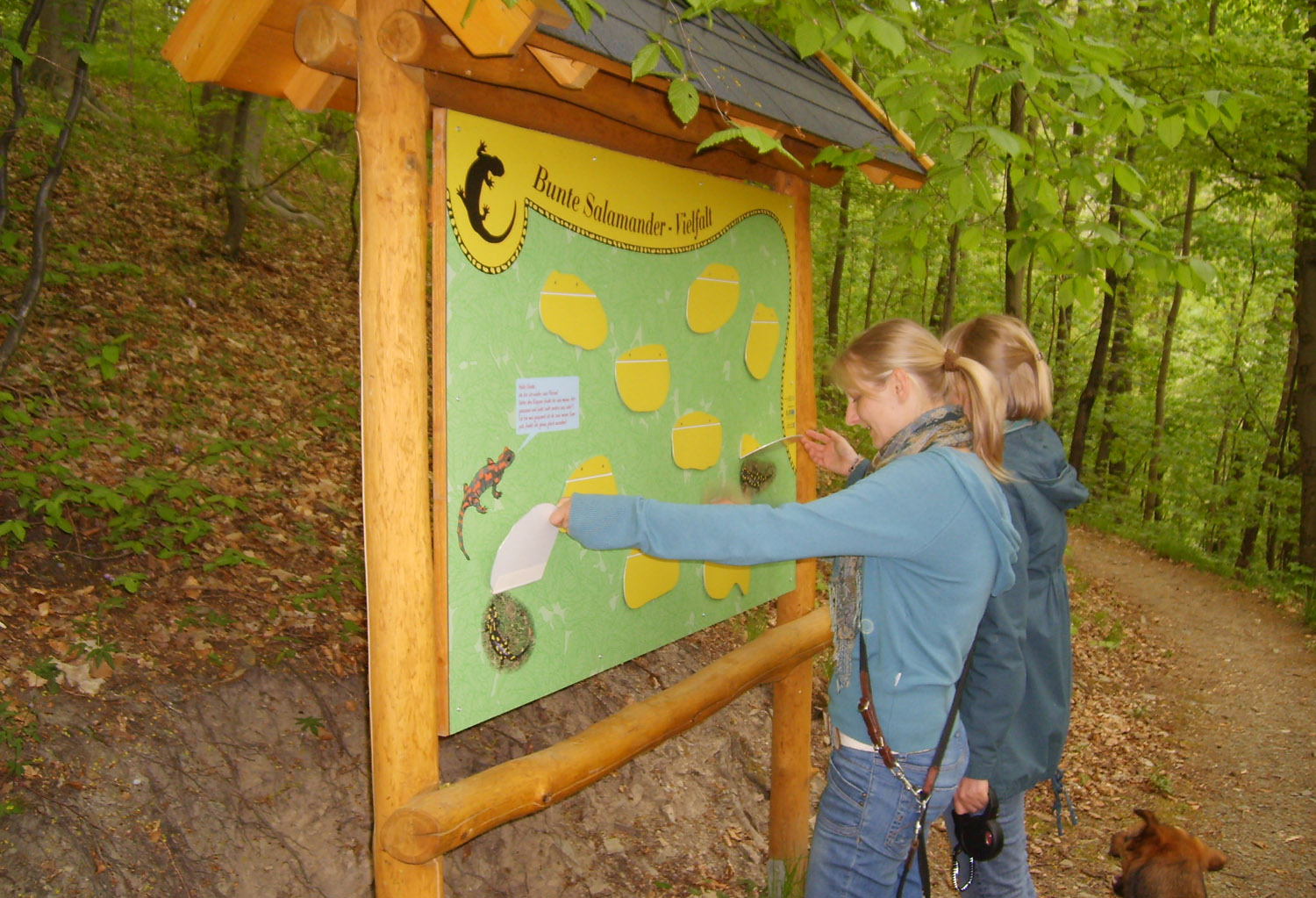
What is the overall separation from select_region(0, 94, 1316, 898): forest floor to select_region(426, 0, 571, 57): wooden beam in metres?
2.84

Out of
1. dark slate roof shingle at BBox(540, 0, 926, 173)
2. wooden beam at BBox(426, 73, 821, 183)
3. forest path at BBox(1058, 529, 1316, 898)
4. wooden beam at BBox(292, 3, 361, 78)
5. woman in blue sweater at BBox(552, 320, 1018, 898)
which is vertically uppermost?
dark slate roof shingle at BBox(540, 0, 926, 173)

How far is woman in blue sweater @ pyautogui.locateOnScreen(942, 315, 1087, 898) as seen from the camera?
2.43 meters

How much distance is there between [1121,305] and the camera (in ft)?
54.7

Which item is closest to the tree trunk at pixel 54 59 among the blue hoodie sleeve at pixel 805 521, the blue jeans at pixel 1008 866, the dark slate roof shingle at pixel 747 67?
the dark slate roof shingle at pixel 747 67

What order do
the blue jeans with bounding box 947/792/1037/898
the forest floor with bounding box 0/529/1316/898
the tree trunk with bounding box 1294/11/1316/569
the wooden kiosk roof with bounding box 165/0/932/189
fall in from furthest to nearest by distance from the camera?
the tree trunk with bounding box 1294/11/1316/569 < the forest floor with bounding box 0/529/1316/898 < the blue jeans with bounding box 947/792/1037/898 < the wooden kiosk roof with bounding box 165/0/932/189

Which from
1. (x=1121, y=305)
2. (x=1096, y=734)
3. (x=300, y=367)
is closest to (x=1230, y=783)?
(x=1096, y=734)

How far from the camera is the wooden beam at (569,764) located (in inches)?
79.1

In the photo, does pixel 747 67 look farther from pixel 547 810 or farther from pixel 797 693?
pixel 547 810

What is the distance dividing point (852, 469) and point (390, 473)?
1.78 metres

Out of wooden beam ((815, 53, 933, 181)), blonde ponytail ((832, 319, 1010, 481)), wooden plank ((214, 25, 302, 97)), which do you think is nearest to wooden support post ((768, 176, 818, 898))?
wooden beam ((815, 53, 933, 181))

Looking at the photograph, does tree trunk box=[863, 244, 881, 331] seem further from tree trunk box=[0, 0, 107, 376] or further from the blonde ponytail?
the blonde ponytail

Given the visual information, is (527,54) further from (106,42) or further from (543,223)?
(106,42)

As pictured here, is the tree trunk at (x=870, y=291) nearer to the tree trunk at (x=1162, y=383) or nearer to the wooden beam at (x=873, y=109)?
the tree trunk at (x=1162, y=383)

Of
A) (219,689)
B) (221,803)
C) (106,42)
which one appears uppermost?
(106,42)
